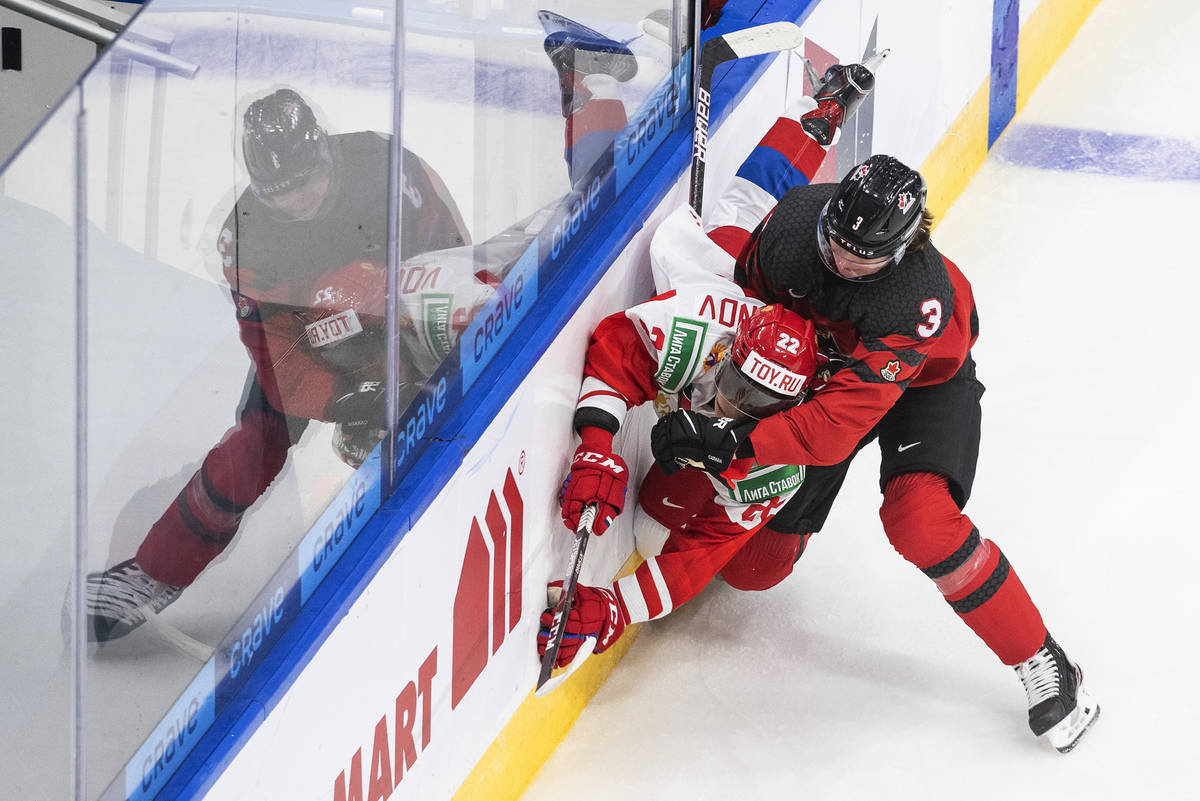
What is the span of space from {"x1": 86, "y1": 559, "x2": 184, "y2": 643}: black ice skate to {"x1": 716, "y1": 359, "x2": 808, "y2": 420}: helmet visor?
3.71 feet

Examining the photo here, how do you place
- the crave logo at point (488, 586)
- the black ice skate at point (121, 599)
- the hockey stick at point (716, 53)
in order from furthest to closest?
the hockey stick at point (716, 53) → the crave logo at point (488, 586) → the black ice skate at point (121, 599)

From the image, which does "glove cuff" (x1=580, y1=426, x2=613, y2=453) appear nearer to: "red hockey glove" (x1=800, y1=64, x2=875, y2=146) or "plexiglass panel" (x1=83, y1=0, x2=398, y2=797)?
"plexiglass panel" (x1=83, y1=0, x2=398, y2=797)

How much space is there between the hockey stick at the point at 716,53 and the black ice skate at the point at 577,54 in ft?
0.57

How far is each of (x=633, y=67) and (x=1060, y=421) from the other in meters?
1.47

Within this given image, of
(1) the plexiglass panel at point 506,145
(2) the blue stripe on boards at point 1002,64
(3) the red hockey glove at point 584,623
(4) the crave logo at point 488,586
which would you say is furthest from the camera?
(2) the blue stripe on boards at point 1002,64

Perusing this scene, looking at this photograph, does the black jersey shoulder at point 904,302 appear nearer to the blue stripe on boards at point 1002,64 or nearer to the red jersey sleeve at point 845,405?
the red jersey sleeve at point 845,405

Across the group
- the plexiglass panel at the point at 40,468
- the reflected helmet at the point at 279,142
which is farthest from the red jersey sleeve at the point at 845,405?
the plexiglass panel at the point at 40,468

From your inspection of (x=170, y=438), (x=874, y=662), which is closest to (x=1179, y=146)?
(x=874, y=662)

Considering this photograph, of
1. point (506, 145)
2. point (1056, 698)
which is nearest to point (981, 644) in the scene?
point (1056, 698)

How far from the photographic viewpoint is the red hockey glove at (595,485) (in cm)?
260

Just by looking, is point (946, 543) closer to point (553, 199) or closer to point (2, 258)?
point (553, 199)

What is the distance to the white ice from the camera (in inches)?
113

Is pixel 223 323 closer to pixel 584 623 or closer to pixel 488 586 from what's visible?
pixel 488 586

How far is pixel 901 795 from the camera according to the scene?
9.29 ft
